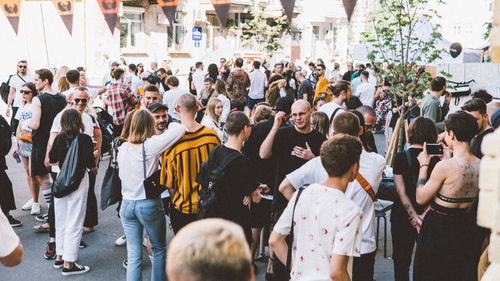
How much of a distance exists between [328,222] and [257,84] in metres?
10.9

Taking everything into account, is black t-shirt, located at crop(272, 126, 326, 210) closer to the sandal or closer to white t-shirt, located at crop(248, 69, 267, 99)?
the sandal

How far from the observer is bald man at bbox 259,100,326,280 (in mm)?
4773

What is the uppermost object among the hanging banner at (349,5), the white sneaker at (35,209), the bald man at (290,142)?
the hanging banner at (349,5)

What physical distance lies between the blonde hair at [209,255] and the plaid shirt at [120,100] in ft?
25.6

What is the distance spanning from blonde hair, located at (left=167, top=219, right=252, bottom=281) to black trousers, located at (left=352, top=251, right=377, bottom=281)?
93.3 inches

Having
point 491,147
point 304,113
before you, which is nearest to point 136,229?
point 304,113

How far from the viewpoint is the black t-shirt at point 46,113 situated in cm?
674

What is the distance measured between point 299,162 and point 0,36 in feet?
57.7

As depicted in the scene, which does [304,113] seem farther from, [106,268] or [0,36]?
[0,36]

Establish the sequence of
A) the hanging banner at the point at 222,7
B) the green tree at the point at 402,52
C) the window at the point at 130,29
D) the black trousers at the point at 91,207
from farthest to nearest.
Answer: the window at the point at 130,29 < the hanging banner at the point at 222,7 < the green tree at the point at 402,52 < the black trousers at the point at 91,207

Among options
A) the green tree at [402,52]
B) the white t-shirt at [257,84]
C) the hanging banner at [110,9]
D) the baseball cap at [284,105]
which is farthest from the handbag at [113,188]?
the hanging banner at [110,9]

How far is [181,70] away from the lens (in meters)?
26.3

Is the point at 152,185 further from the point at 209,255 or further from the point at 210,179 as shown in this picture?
the point at 209,255

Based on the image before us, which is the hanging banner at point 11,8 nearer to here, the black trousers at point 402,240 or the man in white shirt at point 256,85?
the man in white shirt at point 256,85
